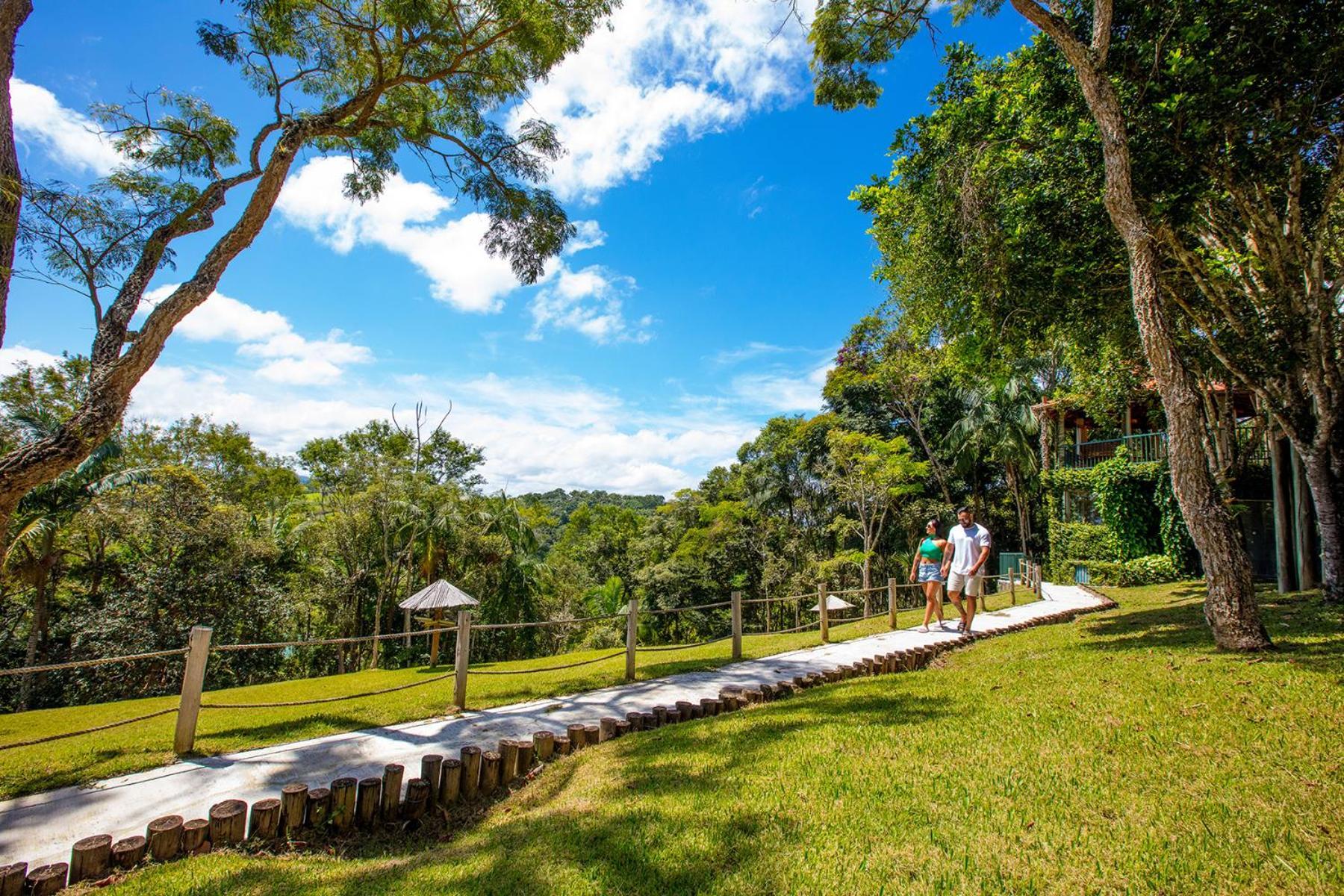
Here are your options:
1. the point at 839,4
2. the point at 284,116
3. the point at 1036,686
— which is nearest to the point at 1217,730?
the point at 1036,686

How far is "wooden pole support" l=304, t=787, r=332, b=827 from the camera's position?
3.90 metres

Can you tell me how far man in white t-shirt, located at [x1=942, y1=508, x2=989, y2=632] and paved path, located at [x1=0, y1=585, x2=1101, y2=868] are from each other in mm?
2690

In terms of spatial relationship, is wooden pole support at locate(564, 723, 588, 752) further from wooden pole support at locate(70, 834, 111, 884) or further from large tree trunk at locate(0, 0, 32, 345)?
large tree trunk at locate(0, 0, 32, 345)

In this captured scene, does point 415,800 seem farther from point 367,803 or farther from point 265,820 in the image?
point 265,820

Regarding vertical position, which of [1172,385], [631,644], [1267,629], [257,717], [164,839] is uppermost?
[1172,385]

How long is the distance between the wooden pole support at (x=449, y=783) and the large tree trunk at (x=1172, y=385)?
7.35m

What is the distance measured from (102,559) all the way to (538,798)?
1985cm

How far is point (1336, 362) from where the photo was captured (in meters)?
9.28

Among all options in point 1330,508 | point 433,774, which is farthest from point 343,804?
point 1330,508

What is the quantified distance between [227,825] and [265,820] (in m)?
0.19

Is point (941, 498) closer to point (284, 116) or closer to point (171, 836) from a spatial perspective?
point (284, 116)

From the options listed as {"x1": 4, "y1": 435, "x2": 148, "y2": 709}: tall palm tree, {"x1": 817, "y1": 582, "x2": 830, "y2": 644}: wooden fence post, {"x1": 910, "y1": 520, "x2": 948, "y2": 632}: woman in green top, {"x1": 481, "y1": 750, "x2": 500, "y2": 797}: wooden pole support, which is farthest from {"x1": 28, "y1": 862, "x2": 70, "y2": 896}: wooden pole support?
{"x1": 4, "y1": 435, "x2": 148, "y2": 709}: tall palm tree

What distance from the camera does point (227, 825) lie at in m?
3.65

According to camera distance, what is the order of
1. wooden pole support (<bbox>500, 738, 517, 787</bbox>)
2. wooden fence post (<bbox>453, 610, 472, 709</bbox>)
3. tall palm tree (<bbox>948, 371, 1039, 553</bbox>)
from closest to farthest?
1. wooden pole support (<bbox>500, 738, 517, 787</bbox>)
2. wooden fence post (<bbox>453, 610, 472, 709</bbox>)
3. tall palm tree (<bbox>948, 371, 1039, 553</bbox>)
